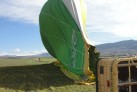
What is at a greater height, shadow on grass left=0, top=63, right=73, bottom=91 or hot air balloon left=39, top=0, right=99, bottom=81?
hot air balloon left=39, top=0, right=99, bottom=81

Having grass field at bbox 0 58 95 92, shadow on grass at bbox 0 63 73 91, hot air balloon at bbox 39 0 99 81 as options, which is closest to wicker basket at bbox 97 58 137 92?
grass field at bbox 0 58 95 92

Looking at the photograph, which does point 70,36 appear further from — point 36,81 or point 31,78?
point 31,78

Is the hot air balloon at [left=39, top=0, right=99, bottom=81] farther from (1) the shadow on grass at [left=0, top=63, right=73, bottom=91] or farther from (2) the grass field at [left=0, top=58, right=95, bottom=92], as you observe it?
(1) the shadow on grass at [left=0, top=63, right=73, bottom=91]

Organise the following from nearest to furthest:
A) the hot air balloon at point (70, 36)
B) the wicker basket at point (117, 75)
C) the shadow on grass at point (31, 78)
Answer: the wicker basket at point (117, 75), the shadow on grass at point (31, 78), the hot air balloon at point (70, 36)

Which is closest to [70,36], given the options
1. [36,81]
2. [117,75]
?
[36,81]

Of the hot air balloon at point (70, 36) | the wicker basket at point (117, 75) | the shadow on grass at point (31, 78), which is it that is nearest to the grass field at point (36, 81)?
the shadow on grass at point (31, 78)

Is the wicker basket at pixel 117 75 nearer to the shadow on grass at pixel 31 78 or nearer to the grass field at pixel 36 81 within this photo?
the grass field at pixel 36 81
